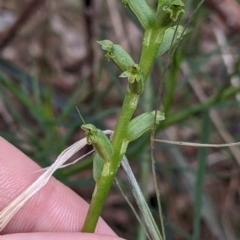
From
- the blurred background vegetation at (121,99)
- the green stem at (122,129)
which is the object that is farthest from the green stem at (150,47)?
the blurred background vegetation at (121,99)

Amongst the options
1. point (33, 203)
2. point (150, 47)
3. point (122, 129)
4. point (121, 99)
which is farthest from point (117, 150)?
A: point (121, 99)

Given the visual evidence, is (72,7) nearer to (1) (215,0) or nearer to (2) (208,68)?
(2) (208,68)

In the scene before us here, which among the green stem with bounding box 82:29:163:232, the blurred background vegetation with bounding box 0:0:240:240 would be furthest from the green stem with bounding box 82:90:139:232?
the blurred background vegetation with bounding box 0:0:240:240

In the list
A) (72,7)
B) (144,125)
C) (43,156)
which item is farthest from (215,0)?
(72,7)

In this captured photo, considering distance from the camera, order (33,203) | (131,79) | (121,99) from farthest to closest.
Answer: (121,99) < (33,203) < (131,79)

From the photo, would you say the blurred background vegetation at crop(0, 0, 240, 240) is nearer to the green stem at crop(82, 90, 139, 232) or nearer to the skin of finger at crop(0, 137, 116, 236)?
the skin of finger at crop(0, 137, 116, 236)

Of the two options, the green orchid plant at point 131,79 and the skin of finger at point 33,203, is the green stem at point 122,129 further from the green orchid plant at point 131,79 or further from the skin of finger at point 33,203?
the skin of finger at point 33,203

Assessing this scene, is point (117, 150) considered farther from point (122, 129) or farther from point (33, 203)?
point (33, 203)
